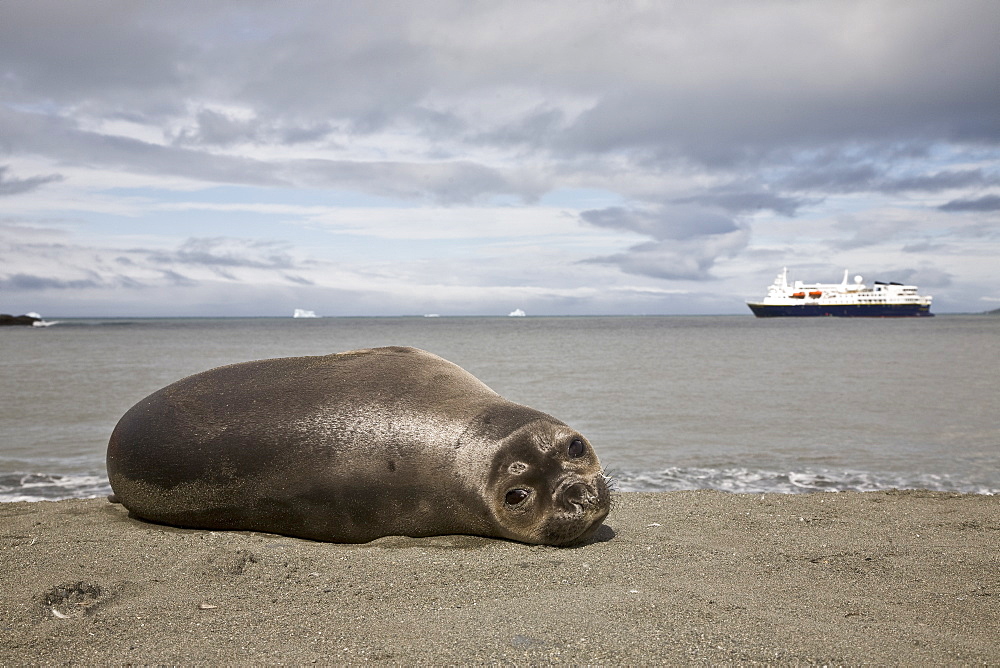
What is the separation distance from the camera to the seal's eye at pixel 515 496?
17.6 feet

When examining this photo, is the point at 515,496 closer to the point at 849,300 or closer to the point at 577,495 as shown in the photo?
the point at 577,495

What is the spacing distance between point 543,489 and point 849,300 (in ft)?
429

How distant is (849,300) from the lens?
124 m

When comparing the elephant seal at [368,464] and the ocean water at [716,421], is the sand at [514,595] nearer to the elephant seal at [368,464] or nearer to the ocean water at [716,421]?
the elephant seal at [368,464]

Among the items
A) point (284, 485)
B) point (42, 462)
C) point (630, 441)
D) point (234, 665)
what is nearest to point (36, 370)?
point (42, 462)

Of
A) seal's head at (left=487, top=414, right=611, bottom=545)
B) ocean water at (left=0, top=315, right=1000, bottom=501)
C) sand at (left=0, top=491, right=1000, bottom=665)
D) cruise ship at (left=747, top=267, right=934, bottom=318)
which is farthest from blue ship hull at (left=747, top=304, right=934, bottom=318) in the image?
seal's head at (left=487, top=414, right=611, bottom=545)

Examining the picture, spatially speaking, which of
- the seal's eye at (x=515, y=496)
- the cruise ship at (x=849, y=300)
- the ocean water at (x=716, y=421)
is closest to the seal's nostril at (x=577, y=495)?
the seal's eye at (x=515, y=496)

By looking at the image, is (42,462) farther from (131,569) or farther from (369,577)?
(369,577)

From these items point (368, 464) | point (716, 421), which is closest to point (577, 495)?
point (368, 464)

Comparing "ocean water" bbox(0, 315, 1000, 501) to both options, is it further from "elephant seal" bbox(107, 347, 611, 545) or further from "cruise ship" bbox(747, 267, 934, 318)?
"cruise ship" bbox(747, 267, 934, 318)

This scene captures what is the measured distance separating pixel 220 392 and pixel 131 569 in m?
1.54

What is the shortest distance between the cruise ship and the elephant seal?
130 metres

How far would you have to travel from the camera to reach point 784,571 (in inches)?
193

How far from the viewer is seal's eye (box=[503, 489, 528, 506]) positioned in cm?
536
